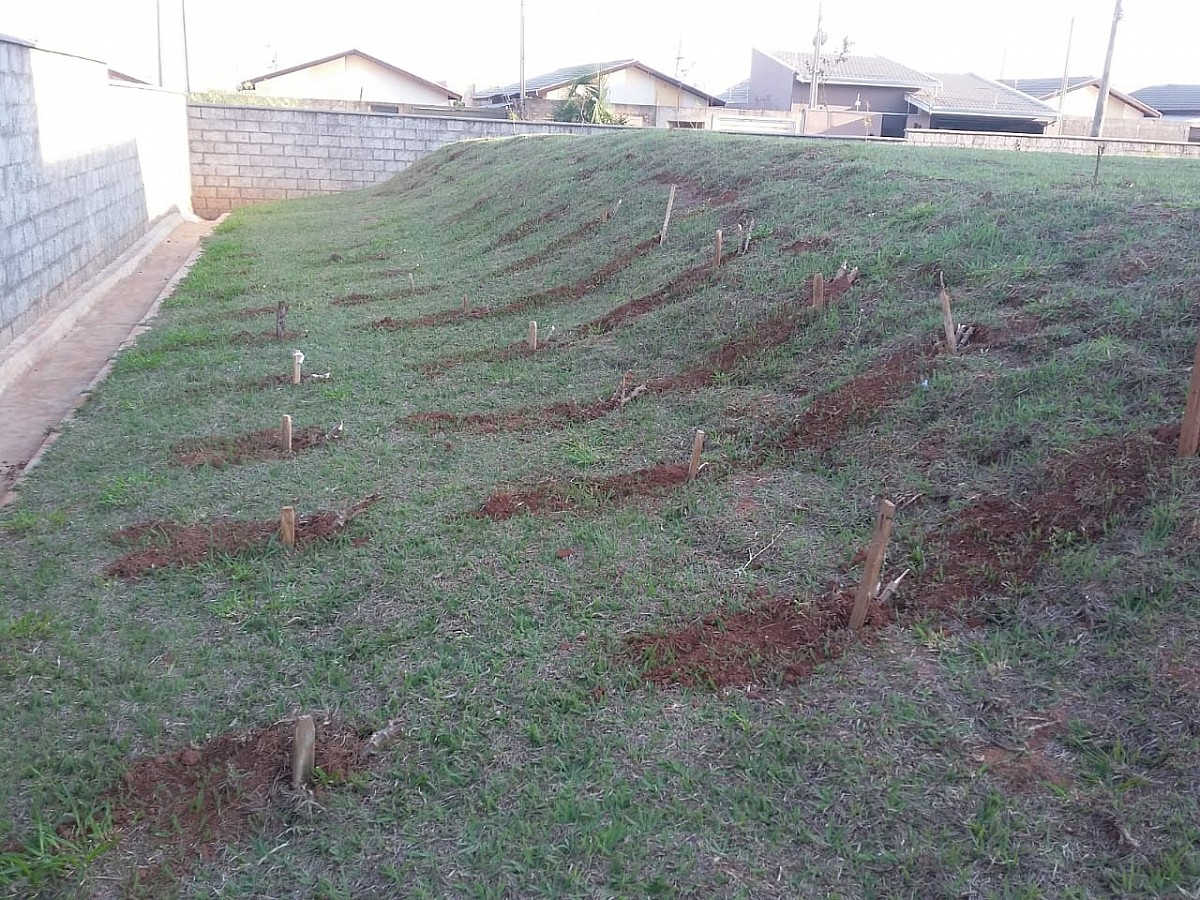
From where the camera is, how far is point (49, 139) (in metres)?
11.2

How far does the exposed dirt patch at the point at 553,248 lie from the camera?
1177 centimetres

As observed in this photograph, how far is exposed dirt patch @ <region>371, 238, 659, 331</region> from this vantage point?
984cm

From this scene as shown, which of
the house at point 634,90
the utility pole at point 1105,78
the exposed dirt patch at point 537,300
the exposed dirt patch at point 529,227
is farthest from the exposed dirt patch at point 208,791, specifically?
the house at point 634,90

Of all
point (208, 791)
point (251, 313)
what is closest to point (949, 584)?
point (208, 791)

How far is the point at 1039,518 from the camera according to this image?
4.14 meters

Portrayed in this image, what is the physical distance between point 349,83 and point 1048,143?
1137 inches

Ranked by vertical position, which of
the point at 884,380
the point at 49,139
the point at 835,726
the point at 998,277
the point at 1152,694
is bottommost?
the point at 835,726

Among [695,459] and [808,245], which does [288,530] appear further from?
[808,245]

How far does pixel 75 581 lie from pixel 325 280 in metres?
8.35

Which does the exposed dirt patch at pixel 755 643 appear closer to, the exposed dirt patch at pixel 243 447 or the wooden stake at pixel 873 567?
the wooden stake at pixel 873 567

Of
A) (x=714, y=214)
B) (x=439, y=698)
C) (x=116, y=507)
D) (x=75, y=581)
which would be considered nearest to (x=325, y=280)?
(x=714, y=214)

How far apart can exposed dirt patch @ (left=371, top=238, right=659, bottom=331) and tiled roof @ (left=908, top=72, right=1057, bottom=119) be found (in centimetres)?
2394

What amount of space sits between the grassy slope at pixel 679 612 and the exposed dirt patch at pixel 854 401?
0.42 ft

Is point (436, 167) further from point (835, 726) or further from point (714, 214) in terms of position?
point (835, 726)
